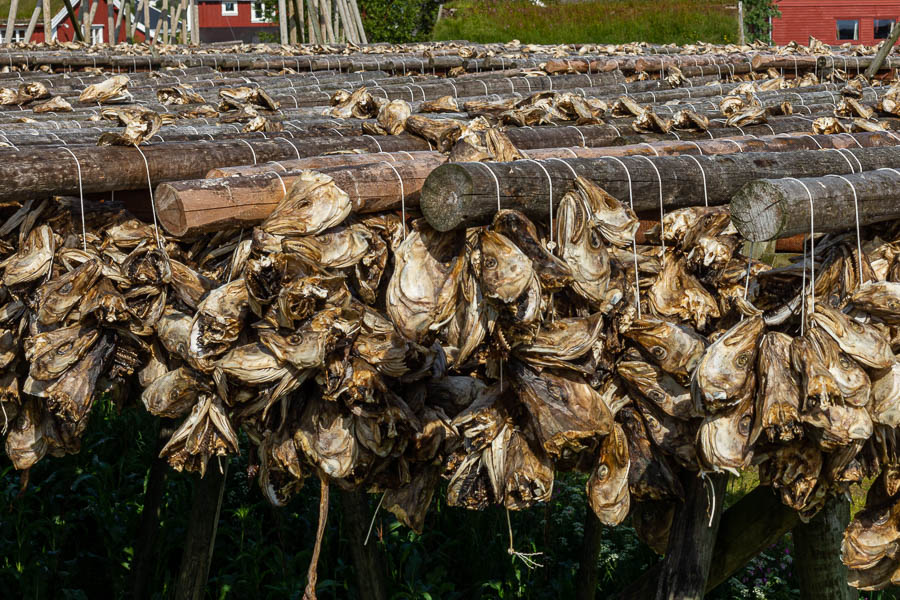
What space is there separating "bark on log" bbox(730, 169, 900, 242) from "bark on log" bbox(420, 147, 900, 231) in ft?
1.48

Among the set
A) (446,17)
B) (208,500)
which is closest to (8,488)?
(208,500)

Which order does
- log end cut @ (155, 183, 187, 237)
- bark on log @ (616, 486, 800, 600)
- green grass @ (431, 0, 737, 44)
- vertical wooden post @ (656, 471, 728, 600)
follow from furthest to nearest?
green grass @ (431, 0, 737, 44) < bark on log @ (616, 486, 800, 600) < vertical wooden post @ (656, 471, 728, 600) < log end cut @ (155, 183, 187, 237)

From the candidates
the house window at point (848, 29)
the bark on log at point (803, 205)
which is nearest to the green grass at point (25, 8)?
the house window at point (848, 29)

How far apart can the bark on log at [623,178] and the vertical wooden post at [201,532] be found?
2305 millimetres

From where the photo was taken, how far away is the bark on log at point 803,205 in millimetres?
2543

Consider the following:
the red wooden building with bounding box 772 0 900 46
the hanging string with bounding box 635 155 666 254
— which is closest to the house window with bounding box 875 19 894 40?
the red wooden building with bounding box 772 0 900 46

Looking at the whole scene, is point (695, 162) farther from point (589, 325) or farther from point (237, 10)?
point (237, 10)

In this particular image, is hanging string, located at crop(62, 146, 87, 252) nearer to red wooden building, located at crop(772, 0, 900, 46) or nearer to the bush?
the bush

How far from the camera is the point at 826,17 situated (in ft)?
120

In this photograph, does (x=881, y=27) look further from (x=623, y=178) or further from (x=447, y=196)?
(x=447, y=196)

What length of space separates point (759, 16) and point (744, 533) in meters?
34.0

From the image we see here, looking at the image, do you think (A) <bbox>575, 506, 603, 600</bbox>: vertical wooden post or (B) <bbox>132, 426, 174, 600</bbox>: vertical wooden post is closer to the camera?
(A) <bbox>575, 506, 603, 600</bbox>: vertical wooden post

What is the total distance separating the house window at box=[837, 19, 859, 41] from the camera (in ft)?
121

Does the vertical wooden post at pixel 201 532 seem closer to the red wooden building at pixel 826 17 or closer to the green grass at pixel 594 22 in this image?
the green grass at pixel 594 22
